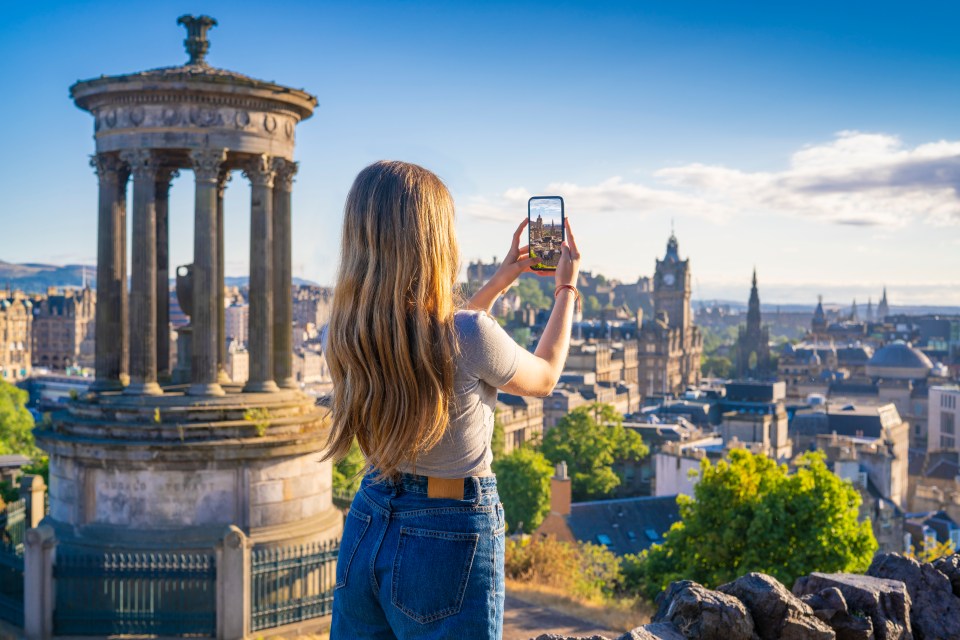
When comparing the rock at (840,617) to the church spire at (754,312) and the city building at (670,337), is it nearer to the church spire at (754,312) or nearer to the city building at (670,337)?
the city building at (670,337)

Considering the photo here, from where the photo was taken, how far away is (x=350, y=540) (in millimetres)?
3764

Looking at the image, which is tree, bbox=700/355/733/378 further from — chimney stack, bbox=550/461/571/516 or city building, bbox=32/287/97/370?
chimney stack, bbox=550/461/571/516

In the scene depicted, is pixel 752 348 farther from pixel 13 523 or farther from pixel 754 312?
pixel 13 523

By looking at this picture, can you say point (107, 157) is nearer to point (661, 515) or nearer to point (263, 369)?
point (263, 369)

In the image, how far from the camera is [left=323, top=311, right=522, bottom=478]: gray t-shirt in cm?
355

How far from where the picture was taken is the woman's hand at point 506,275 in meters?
4.38

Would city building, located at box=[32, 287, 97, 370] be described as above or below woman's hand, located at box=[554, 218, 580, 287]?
below

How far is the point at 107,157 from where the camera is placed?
17.5 m

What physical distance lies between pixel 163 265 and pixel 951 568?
53.5 feet

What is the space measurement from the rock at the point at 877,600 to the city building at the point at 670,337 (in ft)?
482

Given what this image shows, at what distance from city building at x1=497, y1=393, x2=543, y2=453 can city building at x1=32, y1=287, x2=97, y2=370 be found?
80.1 metres

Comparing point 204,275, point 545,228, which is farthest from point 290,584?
→ point 545,228

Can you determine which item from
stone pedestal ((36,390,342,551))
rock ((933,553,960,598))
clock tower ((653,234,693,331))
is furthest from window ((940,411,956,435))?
rock ((933,553,960,598))

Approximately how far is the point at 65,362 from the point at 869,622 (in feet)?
515
